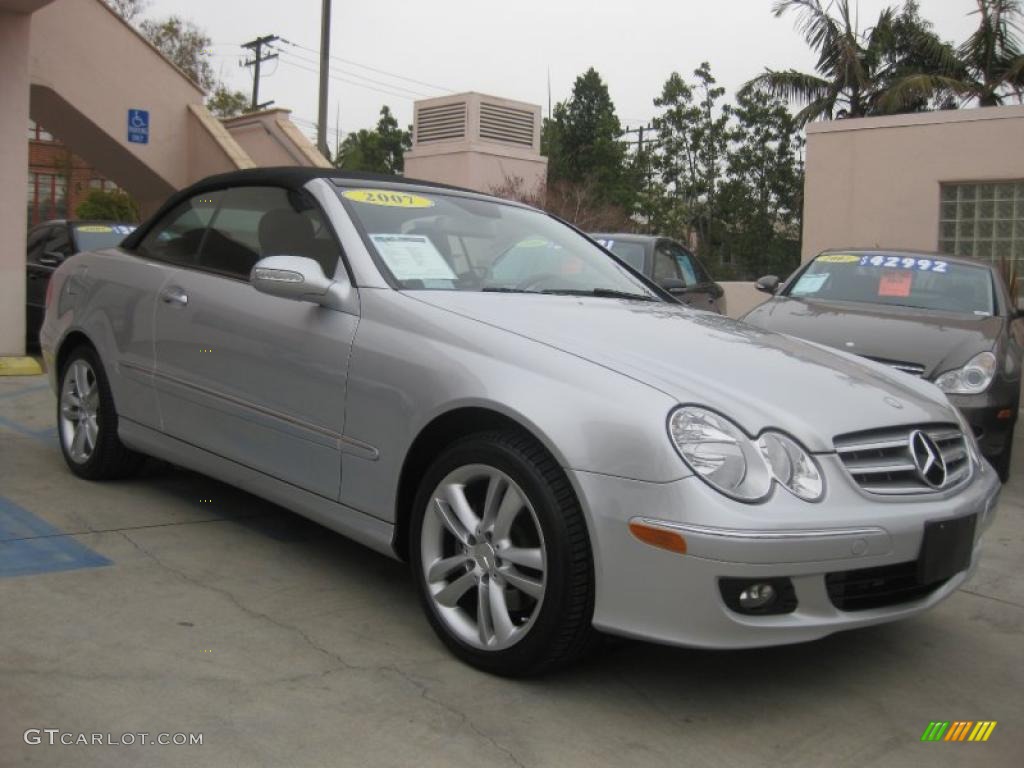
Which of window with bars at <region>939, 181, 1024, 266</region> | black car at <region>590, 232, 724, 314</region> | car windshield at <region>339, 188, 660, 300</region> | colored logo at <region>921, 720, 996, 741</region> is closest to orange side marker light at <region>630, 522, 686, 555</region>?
colored logo at <region>921, 720, 996, 741</region>

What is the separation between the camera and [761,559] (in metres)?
2.76

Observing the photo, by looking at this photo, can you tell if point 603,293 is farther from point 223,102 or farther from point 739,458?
point 223,102

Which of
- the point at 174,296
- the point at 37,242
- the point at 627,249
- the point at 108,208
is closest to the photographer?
the point at 174,296

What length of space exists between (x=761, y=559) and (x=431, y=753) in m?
0.97

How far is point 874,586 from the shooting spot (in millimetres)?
3021

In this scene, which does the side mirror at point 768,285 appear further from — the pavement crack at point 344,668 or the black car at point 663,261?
the pavement crack at point 344,668

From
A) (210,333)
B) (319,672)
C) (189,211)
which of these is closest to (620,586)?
(319,672)

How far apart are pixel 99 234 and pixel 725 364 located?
9215mm

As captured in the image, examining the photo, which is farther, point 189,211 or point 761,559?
point 189,211

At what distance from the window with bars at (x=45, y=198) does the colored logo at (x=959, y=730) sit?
1750 inches

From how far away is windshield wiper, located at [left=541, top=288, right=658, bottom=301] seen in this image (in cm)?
411

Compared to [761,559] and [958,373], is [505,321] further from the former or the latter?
[958,373]

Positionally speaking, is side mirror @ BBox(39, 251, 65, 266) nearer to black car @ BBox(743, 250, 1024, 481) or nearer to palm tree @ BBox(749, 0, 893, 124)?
black car @ BBox(743, 250, 1024, 481)

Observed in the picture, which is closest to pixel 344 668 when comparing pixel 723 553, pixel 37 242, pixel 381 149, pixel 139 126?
pixel 723 553
